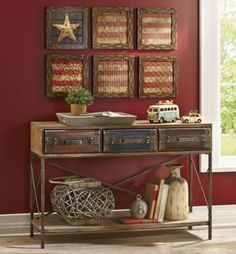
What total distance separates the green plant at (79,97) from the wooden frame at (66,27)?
39 cm

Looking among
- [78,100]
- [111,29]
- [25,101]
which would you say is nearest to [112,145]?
[78,100]

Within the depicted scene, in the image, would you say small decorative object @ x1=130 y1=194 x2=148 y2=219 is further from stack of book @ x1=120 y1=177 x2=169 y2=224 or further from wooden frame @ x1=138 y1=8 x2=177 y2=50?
wooden frame @ x1=138 y1=8 x2=177 y2=50

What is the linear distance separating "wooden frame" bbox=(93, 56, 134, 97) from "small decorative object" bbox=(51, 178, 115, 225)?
723 mm

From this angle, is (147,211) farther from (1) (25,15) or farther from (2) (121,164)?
(1) (25,15)

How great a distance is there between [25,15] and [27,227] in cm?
154

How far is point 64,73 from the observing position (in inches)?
212

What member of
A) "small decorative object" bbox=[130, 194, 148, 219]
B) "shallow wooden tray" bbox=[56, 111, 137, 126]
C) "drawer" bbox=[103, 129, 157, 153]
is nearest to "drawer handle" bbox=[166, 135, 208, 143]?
"drawer" bbox=[103, 129, 157, 153]

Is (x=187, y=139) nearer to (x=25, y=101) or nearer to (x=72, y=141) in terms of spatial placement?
(x=72, y=141)

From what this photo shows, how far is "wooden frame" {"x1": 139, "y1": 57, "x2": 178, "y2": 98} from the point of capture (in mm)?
5512

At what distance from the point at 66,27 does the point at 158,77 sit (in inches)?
31.1

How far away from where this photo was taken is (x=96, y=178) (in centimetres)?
549

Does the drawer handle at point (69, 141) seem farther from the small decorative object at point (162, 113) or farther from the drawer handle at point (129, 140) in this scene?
the small decorative object at point (162, 113)

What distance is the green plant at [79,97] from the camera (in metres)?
5.12

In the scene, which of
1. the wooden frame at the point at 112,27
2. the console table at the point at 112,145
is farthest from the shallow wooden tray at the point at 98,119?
the wooden frame at the point at 112,27
